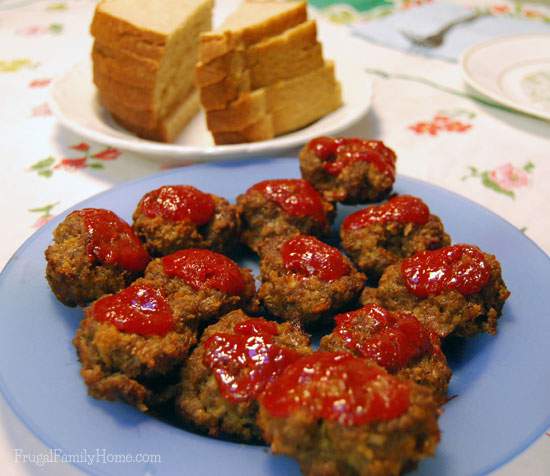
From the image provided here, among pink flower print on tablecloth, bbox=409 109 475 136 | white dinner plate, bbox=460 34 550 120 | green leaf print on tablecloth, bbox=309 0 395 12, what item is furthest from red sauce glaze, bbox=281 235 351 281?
green leaf print on tablecloth, bbox=309 0 395 12

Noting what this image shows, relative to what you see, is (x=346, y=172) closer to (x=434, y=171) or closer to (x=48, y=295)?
(x=434, y=171)

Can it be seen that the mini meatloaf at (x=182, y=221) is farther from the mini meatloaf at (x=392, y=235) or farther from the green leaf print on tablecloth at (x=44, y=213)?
the green leaf print on tablecloth at (x=44, y=213)

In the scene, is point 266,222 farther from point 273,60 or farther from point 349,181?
point 273,60

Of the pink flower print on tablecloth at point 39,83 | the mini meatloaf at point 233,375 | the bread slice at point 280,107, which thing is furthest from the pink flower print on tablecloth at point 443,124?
the pink flower print on tablecloth at point 39,83

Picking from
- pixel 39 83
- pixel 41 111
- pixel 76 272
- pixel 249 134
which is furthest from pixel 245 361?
pixel 39 83

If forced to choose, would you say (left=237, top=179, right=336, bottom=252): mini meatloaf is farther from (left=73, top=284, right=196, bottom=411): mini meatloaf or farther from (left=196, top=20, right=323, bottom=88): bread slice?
(left=196, top=20, right=323, bottom=88): bread slice

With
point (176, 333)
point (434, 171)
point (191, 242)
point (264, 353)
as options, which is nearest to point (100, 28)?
point (191, 242)

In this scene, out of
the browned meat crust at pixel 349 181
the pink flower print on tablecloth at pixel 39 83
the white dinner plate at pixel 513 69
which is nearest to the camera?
the browned meat crust at pixel 349 181
